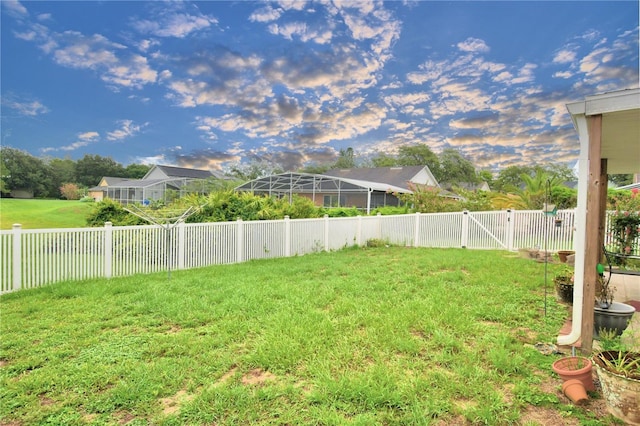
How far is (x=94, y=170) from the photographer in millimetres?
47469

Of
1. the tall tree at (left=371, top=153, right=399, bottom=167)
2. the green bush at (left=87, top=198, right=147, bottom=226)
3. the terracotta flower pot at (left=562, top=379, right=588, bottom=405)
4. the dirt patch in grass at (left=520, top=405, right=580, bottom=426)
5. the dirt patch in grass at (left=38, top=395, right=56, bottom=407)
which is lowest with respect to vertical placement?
the dirt patch in grass at (left=38, top=395, right=56, bottom=407)

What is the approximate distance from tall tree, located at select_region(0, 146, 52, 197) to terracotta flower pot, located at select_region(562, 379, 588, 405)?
4434 cm

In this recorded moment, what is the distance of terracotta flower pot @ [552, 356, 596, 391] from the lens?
2270mm

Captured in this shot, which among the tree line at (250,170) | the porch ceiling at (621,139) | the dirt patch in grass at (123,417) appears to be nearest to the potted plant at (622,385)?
the porch ceiling at (621,139)

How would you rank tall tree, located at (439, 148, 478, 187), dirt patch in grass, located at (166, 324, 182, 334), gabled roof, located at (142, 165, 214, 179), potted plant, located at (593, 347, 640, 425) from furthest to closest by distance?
tall tree, located at (439, 148, 478, 187)
gabled roof, located at (142, 165, 214, 179)
dirt patch in grass, located at (166, 324, 182, 334)
potted plant, located at (593, 347, 640, 425)

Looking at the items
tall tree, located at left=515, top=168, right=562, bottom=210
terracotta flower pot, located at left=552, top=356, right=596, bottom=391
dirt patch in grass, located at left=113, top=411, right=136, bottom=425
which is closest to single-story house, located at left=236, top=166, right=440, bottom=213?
tall tree, located at left=515, top=168, right=562, bottom=210

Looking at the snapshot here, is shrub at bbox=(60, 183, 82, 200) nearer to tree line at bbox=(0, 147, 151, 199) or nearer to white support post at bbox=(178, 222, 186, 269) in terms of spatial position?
tree line at bbox=(0, 147, 151, 199)

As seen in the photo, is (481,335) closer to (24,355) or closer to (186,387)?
(186,387)

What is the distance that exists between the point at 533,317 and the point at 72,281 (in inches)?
274

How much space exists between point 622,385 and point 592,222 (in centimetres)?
139

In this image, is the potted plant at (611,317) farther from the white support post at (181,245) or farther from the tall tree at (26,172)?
the tall tree at (26,172)

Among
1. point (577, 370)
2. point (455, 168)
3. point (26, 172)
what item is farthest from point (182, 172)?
point (577, 370)

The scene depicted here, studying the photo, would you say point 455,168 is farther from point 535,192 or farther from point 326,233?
point 326,233

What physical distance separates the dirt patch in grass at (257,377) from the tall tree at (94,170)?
5369 centimetres
